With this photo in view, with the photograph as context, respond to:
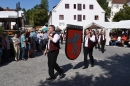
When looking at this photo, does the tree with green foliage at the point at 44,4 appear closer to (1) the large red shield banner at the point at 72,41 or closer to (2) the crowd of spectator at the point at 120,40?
(2) the crowd of spectator at the point at 120,40

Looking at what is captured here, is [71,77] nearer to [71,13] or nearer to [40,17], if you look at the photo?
[71,13]

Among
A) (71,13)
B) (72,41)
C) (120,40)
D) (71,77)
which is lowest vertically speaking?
(71,77)

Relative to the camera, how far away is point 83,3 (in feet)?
156

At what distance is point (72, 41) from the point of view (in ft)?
24.7

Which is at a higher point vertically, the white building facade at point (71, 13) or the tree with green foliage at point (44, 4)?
the tree with green foliage at point (44, 4)

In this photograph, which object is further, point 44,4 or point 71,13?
point 44,4

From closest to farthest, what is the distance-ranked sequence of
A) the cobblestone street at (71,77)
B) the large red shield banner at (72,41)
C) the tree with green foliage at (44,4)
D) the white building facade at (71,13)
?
the cobblestone street at (71,77) < the large red shield banner at (72,41) < the white building facade at (71,13) < the tree with green foliage at (44,4)

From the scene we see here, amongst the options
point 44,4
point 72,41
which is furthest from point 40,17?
point 72,41

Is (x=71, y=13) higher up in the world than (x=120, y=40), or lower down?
higher up

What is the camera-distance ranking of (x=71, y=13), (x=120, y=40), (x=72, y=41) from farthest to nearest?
1. (x=71, y=13)
2. (x=120, y=40)
3. (x=72, y=41)

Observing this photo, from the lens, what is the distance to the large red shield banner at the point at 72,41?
7295 millimetres

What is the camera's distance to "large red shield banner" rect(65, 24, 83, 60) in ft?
23.9

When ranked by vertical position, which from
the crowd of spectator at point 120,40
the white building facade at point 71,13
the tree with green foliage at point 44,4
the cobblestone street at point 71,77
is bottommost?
the cobblestone street at point 71,77

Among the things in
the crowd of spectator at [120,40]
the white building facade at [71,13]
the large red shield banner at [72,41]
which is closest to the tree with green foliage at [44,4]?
the white building facade at [71,13]
